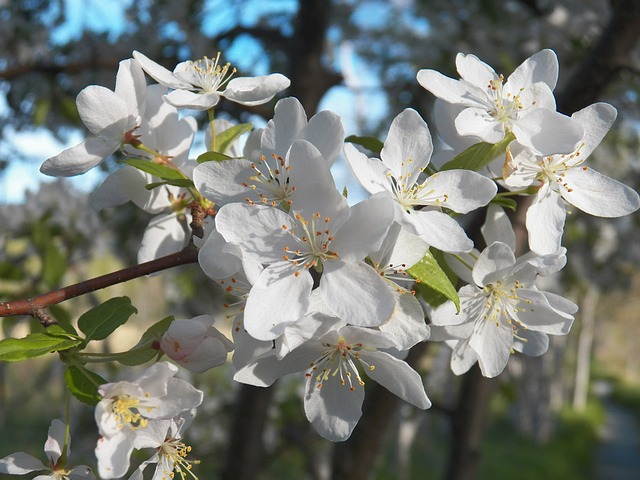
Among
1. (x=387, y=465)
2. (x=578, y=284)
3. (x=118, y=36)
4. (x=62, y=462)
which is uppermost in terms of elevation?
(x=62, y=462)

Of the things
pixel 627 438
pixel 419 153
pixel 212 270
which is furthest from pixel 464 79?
pixel 627 438

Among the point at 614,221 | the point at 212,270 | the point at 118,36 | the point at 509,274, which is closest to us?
the point at 212,270

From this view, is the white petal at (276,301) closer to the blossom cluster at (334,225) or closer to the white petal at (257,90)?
the blossom cluster at (334,225)

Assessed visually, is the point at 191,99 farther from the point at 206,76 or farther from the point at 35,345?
the point at 35,345

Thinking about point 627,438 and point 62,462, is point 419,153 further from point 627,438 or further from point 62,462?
point 627,438

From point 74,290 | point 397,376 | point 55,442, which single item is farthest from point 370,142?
point 55,442

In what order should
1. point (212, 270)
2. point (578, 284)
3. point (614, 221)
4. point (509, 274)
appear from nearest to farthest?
point (212, 270) → point (509, 274) → point (614, 221) → point (578, 284)

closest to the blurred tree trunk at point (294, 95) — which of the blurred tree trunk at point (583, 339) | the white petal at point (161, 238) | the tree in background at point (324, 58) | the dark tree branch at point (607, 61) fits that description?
the tree in background at point (324, 58)
